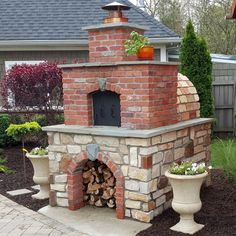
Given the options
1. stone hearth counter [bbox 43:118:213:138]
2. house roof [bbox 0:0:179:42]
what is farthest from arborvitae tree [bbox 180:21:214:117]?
stone hearth counter [bbox 43:118:213:138]

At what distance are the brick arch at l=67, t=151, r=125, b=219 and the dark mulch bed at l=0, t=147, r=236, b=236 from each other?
19.9 inches

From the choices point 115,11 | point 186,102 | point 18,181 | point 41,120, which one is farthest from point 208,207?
point 41,120

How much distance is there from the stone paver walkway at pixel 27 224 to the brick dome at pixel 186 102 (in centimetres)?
224

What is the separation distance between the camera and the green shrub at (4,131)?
1006 cm

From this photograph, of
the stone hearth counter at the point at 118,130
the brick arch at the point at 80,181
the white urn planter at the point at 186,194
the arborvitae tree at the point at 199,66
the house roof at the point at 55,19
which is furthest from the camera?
the house roof at the point at 55,19

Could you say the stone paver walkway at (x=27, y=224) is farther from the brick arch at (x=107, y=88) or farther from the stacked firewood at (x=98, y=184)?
the brick arch at (x=107, y=88)

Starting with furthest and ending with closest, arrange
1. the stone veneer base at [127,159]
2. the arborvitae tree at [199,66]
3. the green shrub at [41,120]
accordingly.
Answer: the arborvitae tree at [199,66] < the green shrub at [41,120] < the stone veneer base at [127,159]

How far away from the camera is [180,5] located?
2309 cm

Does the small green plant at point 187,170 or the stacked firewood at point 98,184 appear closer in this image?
the small green plant at point 187,170

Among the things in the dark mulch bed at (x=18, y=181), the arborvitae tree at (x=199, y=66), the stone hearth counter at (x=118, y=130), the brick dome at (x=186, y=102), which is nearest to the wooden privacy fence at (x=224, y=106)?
the arborvitae tree at (x=199, y=66)

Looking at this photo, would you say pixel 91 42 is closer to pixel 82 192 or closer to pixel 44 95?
pixel 82 192

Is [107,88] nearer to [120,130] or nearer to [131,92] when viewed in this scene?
[131,92]

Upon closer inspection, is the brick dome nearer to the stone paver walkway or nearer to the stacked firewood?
the stacked firewood

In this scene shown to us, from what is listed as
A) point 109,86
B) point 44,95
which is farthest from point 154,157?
point 44,95
